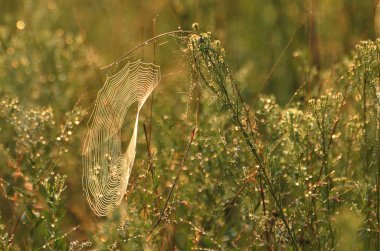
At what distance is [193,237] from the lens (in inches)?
98.9

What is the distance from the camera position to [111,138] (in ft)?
9.94

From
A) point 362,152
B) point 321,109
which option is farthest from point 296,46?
point 321,109

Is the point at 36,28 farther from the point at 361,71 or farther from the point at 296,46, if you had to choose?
the point at 361,71

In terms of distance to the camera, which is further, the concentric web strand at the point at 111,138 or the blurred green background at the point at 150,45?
the blurred green background at the point at 150,45

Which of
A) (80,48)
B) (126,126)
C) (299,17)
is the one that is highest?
(299,17)

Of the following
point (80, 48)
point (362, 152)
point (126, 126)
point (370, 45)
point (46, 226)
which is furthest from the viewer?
point (80, 48)

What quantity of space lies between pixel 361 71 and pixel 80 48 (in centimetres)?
209

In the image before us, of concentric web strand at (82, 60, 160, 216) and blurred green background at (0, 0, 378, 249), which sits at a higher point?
blurred green background at (0, 0, 378, 249)

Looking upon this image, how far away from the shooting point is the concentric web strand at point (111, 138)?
2539 millimetres

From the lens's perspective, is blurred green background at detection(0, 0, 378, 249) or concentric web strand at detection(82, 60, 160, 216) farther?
blurred green background at detection(0, 0, 378, 249)

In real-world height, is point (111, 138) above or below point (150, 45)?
below

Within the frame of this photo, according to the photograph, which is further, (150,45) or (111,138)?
(150,45)

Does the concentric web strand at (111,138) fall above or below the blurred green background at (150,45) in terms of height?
below

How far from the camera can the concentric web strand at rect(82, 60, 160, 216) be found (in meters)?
2.54
